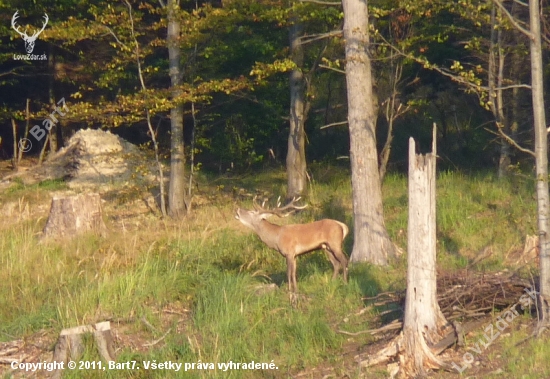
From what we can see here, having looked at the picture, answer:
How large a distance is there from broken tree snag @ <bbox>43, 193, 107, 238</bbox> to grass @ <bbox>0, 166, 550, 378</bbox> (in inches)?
15.8

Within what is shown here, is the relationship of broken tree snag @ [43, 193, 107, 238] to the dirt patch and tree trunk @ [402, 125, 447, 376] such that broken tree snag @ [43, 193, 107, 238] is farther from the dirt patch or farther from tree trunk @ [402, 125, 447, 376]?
tree trunk @ [402, 125, 447, 376]

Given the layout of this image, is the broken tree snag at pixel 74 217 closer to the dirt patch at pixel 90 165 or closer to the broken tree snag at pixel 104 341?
the broken tree snag at pixel 104 341

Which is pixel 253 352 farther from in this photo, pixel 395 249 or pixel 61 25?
pixel 61 25

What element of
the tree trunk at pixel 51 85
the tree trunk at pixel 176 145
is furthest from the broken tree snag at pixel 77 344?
the tree trunk at pixel 51 85

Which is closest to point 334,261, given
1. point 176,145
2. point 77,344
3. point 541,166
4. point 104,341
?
point 541,166

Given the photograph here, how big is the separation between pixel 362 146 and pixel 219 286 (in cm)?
352

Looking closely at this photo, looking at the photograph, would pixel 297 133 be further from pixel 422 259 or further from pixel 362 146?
pixel 422 259

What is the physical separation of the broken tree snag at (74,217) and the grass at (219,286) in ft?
1.31

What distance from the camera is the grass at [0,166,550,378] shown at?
393 inches

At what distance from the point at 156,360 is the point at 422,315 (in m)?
3.00

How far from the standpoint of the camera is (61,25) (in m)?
18.0

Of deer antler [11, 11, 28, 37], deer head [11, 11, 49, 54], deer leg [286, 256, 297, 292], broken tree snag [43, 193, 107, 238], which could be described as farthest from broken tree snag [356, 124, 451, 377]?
deer antler [11, 11, 28, 37]

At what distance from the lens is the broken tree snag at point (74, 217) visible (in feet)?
49.3

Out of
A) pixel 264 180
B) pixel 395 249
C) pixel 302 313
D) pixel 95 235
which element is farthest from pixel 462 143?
pixel 302 313
